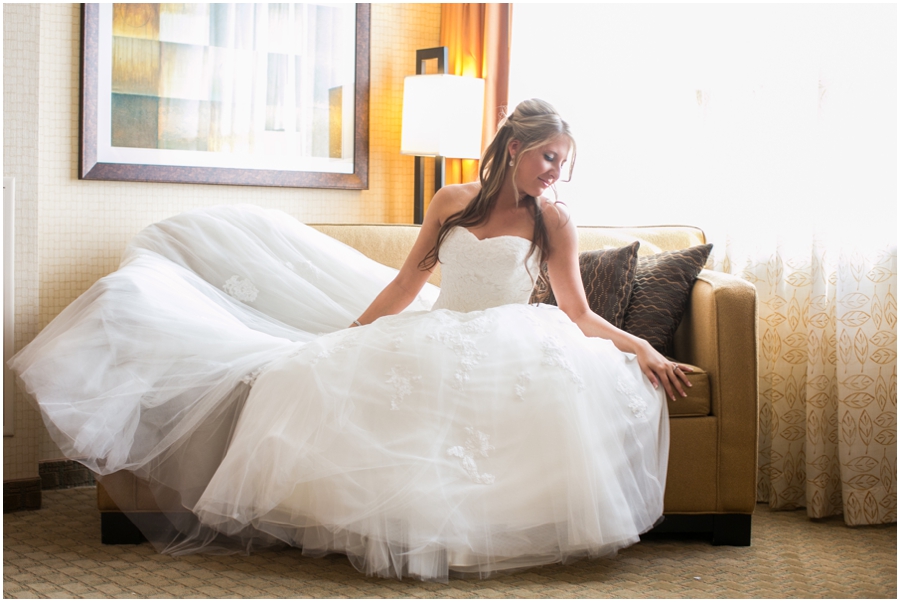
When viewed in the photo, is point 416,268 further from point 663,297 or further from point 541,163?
point 663,297

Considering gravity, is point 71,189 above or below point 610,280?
above

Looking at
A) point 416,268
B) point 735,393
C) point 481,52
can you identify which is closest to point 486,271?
point 416,268

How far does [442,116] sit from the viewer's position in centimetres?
354

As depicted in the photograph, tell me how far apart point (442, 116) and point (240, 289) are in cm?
130

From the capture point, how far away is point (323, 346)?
6.84ft

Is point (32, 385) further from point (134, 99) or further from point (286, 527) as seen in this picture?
point (134, 99)

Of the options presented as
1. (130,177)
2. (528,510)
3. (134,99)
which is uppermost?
(134,99)

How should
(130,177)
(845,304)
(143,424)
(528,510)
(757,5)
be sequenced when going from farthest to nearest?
(130,177) → (757,5) → (845,304) → (143,424) → (528,510)

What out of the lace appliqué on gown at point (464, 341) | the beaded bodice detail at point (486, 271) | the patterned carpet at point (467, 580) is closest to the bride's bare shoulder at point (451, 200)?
the beaded bodice detail at point (486, 271)

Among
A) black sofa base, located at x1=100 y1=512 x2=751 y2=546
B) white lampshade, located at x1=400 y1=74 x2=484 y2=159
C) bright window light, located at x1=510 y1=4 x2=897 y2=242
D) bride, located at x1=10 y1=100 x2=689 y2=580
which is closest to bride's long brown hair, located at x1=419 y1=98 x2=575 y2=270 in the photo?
bride, located at x1=10 y1=100 x2=689 y2=580

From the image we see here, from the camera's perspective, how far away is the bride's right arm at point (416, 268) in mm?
2424

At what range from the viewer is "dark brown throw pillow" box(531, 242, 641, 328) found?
264 cm

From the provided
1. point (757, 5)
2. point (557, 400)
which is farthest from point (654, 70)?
point (557, 400)

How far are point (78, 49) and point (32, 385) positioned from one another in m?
1.64
